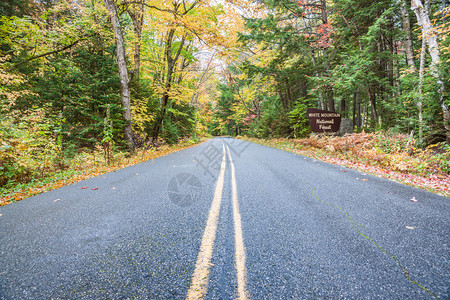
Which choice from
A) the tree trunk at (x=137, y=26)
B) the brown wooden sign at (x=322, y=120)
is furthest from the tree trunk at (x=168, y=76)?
the brown wooden sign at (x=322, y=120)

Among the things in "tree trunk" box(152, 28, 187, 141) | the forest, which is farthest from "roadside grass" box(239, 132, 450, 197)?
"tree trunk" box(152, 28, 187, 141)

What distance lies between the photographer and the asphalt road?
126 cm

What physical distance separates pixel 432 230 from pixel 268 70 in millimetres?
12396

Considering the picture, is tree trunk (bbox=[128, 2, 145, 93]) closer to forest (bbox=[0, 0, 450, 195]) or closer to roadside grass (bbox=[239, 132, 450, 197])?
forest (bbox=[0, 0, 450, 195])

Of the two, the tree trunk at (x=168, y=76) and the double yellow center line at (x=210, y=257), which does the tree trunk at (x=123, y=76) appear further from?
the double yellow center line at (x=210, y=257)

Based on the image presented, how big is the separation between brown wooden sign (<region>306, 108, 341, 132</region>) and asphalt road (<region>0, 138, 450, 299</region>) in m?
6.82

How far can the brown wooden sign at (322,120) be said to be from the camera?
9.53 metres

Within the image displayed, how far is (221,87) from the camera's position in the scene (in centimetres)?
3331

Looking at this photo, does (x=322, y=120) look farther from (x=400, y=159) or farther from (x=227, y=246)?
(x=227, y=246)

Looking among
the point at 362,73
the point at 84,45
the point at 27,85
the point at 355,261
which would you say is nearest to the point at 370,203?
the point at 355,261

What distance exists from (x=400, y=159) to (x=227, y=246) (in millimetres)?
6905

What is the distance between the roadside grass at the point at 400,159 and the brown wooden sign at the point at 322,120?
153 centimetres

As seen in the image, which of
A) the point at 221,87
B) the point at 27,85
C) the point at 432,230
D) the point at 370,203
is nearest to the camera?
the point at 432,230

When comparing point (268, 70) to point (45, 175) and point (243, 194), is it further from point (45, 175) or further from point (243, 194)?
point (45, 175)
